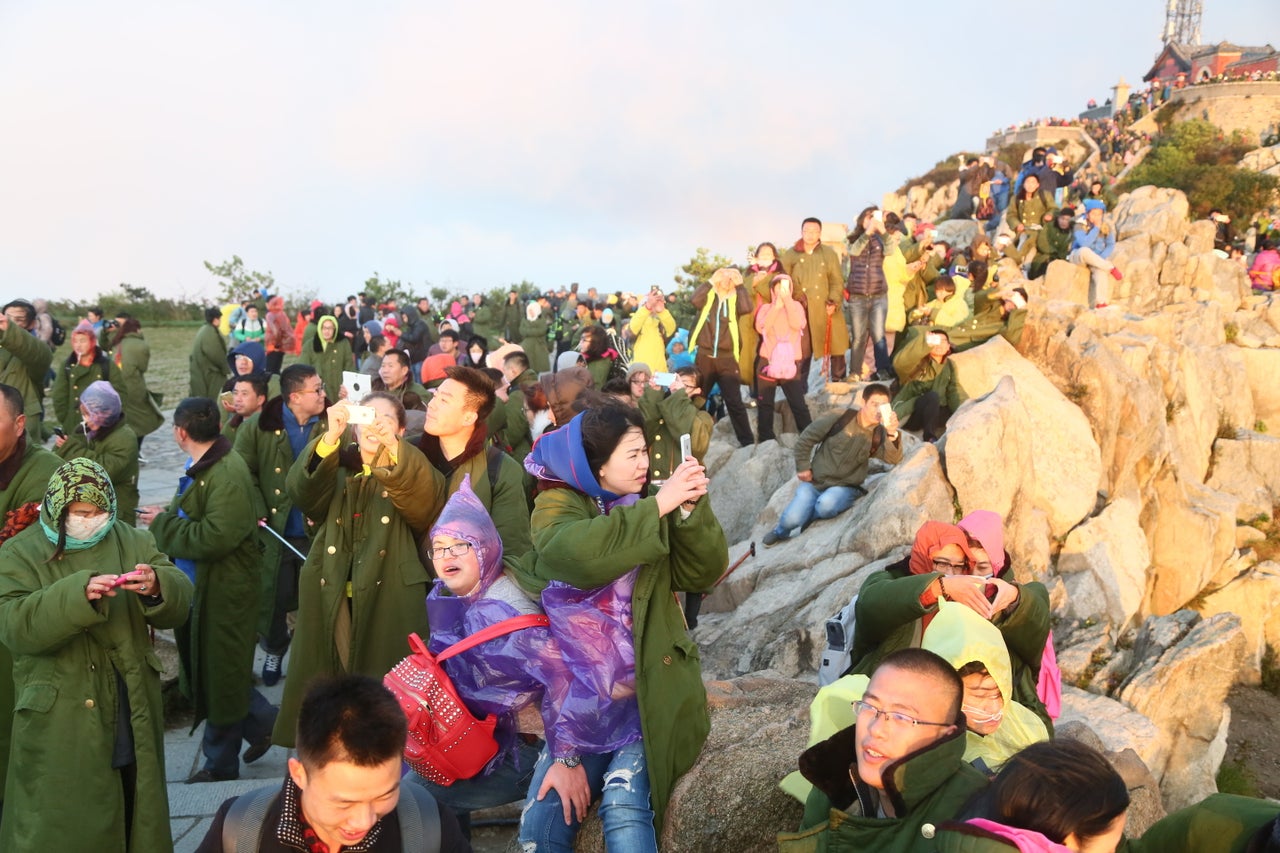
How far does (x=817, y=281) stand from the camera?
12.0 meters

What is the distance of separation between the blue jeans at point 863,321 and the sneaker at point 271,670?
352 inches

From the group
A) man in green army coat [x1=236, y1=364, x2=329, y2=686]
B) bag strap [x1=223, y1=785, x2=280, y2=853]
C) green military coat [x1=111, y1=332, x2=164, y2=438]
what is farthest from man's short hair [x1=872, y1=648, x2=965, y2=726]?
green military coat [x1=111, y1=332, x2=164, y2=438]

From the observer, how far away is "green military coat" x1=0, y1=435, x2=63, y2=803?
168 inches

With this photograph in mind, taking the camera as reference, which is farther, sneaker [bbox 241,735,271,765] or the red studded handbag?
sneaker [bbox 241,735,271,765]

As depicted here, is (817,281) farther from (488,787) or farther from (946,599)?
(488,787)

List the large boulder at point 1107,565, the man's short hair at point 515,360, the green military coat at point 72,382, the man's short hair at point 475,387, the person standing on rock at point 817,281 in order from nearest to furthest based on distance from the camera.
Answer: the man's short hair at point 475,387 → the man's short hair at point 515,360 → the large boulder at point 1107,565 → the green military coat at point 72,382 → the person standing on rock at point 817,281

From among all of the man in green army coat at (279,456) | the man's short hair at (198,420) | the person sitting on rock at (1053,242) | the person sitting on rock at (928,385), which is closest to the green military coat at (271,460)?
the man in green army coat at (279,456)

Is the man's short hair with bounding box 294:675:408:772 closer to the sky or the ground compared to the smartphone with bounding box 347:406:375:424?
closer to the ground

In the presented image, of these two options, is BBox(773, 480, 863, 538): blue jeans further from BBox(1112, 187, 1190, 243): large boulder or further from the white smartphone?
BBox(1112, 187, 1190, 243): large boulder

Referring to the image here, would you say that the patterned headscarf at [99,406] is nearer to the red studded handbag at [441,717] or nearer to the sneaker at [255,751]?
the sneaker at [255,751]

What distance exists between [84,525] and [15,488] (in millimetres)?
1068

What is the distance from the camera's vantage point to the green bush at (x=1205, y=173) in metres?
34.8

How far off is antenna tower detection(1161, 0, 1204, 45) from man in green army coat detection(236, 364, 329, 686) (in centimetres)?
11109

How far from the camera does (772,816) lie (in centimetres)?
338
